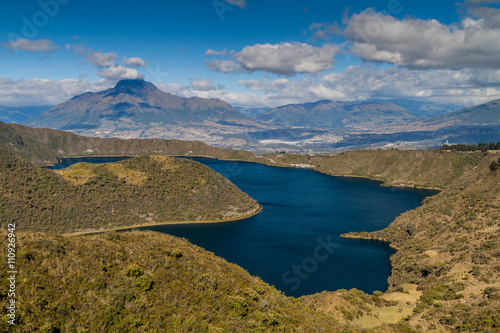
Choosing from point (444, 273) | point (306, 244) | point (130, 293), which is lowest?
point (306, 244)

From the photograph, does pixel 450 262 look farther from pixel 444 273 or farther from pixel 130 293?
pixel 130 293

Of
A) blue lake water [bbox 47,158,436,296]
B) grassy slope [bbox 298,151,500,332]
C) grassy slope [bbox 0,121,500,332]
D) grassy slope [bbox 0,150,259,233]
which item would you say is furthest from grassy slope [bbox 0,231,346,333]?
grassy slope [bbox 0,150,259,233]

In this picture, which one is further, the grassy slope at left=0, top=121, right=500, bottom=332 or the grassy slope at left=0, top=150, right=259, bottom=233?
the grassy slope at left=0, top=150, right=259, bottom=233

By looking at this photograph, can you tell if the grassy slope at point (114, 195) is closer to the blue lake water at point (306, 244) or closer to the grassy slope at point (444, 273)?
the blue lake water at point (306, 244)

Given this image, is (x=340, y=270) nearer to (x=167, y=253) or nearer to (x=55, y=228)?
(x=167, y=253)

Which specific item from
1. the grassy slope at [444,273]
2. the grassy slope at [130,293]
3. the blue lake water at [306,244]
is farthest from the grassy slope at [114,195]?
the grassy slope at [130,293]

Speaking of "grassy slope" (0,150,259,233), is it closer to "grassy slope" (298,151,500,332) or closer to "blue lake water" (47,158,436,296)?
"blue lake water" (47,158,436,296)

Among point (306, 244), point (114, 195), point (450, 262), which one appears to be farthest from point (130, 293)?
point (114, 195)

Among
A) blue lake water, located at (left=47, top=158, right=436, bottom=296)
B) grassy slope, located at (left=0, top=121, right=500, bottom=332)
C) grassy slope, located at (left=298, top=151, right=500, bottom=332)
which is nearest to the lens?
grassy slope, located at (left=298, top=151, right=500, bottom=332)
